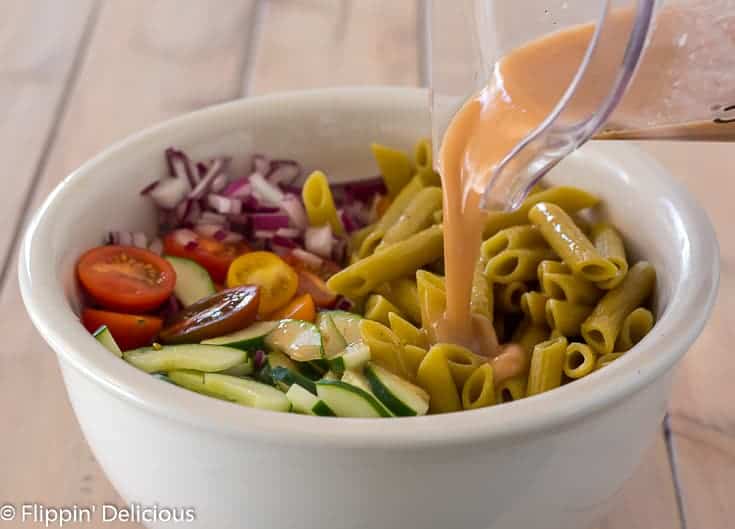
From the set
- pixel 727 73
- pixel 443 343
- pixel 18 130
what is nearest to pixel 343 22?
pixel 18 130

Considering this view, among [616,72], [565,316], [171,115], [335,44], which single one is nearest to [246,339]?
[565,316]

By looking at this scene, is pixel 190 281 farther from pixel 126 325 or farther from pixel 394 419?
pixel 394 419

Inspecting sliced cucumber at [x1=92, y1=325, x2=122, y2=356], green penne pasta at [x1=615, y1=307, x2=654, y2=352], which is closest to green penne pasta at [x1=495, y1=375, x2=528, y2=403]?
green penne pasta at [x1=615, y1=307, x2=654, y2=352]

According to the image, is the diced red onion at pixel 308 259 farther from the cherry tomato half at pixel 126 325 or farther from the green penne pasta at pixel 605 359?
the green penne pasta at pixel 605 359

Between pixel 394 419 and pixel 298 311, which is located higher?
pixel 394 419

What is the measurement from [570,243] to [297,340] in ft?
1.19

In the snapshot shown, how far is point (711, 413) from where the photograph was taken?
1.49 metres

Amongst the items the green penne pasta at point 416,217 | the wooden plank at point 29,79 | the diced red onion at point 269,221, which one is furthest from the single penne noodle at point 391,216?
the wooden plank at point 29,79

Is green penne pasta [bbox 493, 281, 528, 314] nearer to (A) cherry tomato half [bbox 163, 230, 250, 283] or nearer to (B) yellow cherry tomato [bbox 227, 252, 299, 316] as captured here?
(B) yellow cherry tomato [bbox 227, 252, 299, 316]

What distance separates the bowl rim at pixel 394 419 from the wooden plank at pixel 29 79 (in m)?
0.63

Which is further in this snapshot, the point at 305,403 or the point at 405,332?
the point at 405,332

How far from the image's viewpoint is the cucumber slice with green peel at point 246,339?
4.20 feet

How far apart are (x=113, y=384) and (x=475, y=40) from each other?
0.60 metres

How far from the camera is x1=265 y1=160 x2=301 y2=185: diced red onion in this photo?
1622 millimetres
